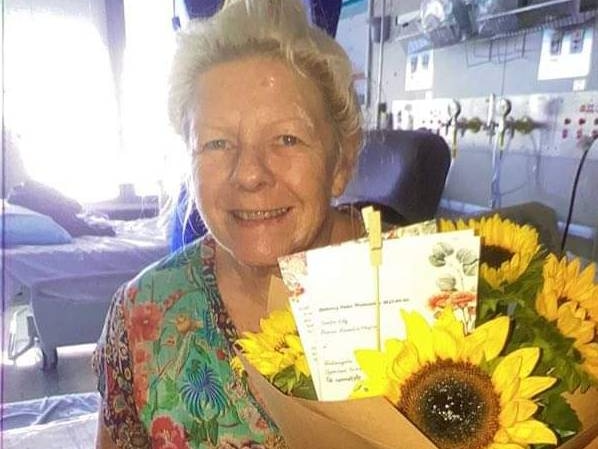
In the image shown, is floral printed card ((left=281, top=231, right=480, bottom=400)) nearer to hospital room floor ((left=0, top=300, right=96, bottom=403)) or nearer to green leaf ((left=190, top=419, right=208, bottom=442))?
green leaf ((left=190, top=419, right=208, bottom=442))

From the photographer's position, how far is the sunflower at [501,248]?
1.70 feet

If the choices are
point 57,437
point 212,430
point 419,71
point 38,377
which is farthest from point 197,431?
point 419,71

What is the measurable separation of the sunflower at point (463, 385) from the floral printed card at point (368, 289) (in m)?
0.03

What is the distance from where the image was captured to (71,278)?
2.94 m

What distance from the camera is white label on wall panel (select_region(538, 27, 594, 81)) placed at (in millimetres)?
1999

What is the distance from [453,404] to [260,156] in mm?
441

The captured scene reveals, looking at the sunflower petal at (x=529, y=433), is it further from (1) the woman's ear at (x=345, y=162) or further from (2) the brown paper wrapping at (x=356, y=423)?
(1) the woman's ear at (x=345, y=162)

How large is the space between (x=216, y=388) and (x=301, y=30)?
1.55 feet

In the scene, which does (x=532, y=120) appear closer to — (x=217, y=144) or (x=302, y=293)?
(x=217, y=144)

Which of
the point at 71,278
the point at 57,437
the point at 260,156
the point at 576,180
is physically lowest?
the point at 71,278

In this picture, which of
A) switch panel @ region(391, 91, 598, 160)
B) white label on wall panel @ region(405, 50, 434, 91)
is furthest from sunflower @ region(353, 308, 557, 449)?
white label on wall panel @ region(405, 50, 434, 91)

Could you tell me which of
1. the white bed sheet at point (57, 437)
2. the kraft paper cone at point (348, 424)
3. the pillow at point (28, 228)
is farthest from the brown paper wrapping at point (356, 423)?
the pillow at point (28, 228)

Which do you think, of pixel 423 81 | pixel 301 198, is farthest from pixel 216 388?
pixel 423 81

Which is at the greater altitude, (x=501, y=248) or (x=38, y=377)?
(x=501, y=248)
